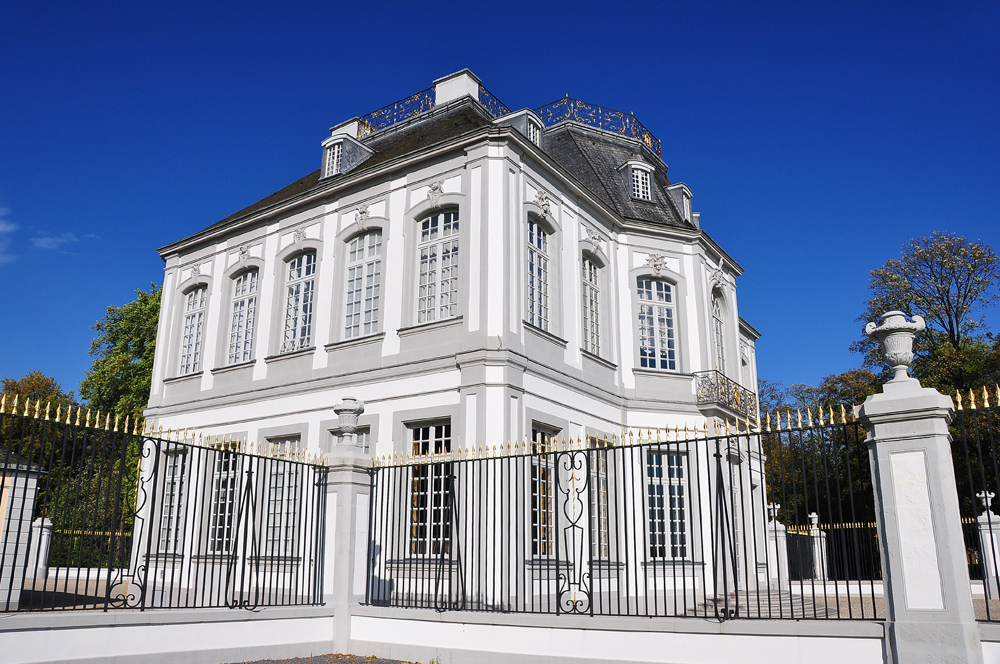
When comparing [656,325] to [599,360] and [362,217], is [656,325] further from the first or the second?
[362,217]

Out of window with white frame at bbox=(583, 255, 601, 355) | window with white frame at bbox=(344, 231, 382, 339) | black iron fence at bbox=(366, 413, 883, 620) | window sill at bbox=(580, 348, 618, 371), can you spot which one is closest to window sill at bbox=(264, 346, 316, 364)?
window with white frame at bbox=(344, 231, 382, 339)

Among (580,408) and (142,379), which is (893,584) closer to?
(580,408)

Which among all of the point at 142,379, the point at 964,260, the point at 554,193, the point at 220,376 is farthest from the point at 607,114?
the point at 142,379

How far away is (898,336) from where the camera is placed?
780cm

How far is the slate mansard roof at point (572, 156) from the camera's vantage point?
19.8m

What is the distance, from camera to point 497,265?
A: 15.5m

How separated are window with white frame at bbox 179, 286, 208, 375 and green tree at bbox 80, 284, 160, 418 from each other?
13146 millimetres

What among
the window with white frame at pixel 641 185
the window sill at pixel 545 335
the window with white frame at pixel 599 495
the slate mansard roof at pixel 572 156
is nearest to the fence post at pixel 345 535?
the window with white frame at pixel 599 495

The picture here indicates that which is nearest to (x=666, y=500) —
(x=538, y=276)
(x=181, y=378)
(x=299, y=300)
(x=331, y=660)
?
(x=331, y=660)

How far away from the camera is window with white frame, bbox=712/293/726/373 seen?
21.1m

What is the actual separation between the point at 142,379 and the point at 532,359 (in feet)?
77.8

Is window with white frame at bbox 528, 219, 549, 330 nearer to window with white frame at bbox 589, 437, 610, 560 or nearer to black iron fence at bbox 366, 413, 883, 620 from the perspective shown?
black iron fence at bbox 366, 413, 883, 620

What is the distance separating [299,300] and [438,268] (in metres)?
4.27

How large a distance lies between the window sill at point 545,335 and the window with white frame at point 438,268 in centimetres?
143
